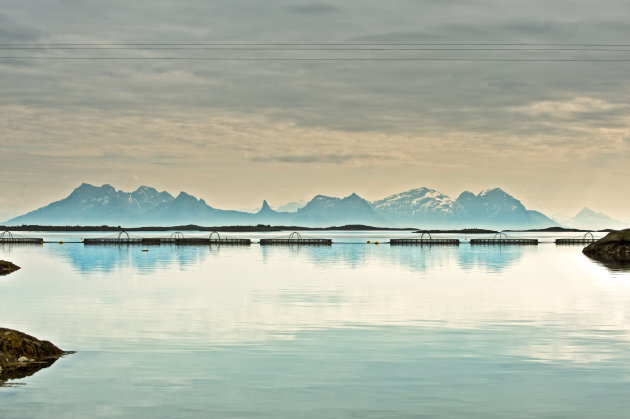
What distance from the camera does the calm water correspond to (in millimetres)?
20859

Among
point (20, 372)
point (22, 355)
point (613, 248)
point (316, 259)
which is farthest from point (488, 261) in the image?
point (20, 372)

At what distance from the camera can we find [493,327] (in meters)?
37.5

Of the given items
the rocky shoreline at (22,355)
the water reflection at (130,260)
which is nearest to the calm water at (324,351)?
the rocky shoreline at (22,355)

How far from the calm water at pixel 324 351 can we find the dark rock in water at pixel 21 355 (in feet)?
2.44

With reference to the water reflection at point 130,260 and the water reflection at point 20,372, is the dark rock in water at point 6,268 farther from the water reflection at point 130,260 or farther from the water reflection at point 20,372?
the water reflection at point 20,372

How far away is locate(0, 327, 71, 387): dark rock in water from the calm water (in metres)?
0.74

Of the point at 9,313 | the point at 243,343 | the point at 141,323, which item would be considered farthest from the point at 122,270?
the point at 243,343

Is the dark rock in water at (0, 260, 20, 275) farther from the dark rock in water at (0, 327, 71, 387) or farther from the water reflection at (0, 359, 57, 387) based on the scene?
the water reflection at (0, 359, 57, 387)

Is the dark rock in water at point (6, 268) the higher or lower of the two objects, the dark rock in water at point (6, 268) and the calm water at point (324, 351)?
the higher

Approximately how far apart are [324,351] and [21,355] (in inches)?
468

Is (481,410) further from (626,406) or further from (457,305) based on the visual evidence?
(457,305)

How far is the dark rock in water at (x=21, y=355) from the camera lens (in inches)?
957

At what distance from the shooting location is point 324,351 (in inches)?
1176

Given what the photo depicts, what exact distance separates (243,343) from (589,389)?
15.3m
